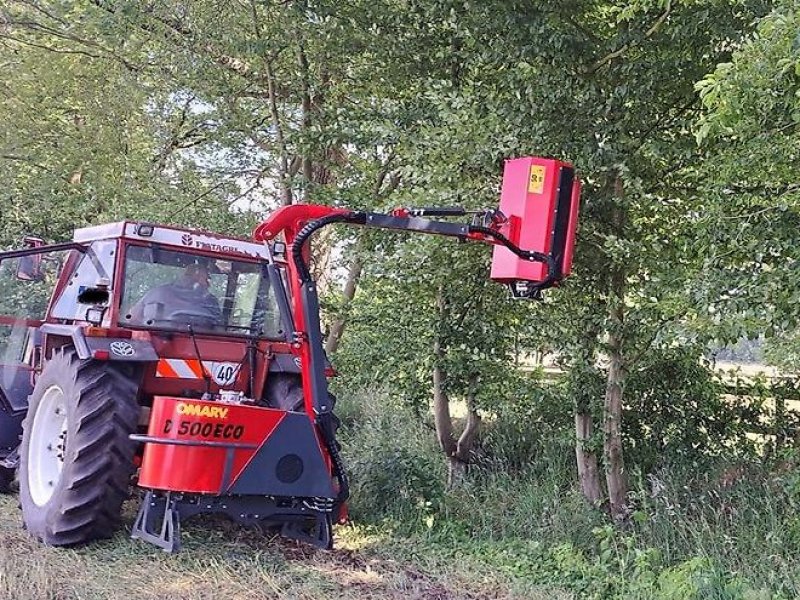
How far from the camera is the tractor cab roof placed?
538 cm

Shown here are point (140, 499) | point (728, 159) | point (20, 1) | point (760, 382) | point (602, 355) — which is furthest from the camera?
point (20, 1)

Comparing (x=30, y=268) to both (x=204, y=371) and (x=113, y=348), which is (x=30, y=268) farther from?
(x=204, y=371)

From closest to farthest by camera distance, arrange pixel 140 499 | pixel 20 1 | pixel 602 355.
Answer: pixel 140 499 < pixel 602 355 < pixel 20 1

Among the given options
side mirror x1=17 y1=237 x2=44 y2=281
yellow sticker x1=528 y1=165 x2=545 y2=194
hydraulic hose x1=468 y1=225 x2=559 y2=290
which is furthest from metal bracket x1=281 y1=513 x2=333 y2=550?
side mirror x1=17 y1=237 x2=44 y2=281

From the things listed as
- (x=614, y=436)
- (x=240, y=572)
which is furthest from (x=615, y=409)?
(x=240, y=572)

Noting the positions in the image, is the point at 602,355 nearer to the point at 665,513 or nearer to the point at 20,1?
the point at 665,513

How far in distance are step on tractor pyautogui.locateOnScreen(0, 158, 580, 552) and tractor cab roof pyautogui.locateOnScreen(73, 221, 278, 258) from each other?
0.03ft

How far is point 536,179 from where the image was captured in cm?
468

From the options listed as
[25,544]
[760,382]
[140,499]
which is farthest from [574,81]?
[25,544]

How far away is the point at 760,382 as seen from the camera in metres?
6.38

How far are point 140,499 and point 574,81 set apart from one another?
399cm

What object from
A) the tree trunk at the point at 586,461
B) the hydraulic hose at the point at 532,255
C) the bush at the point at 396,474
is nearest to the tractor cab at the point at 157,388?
the bush at the point at 396,474

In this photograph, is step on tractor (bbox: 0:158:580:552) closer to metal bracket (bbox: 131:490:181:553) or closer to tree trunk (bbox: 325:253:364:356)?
metal bracket (bbox: 131:490:181:553)

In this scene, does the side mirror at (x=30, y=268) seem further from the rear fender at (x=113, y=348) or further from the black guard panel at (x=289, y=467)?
the black guard panel at (x=289, y=467)
